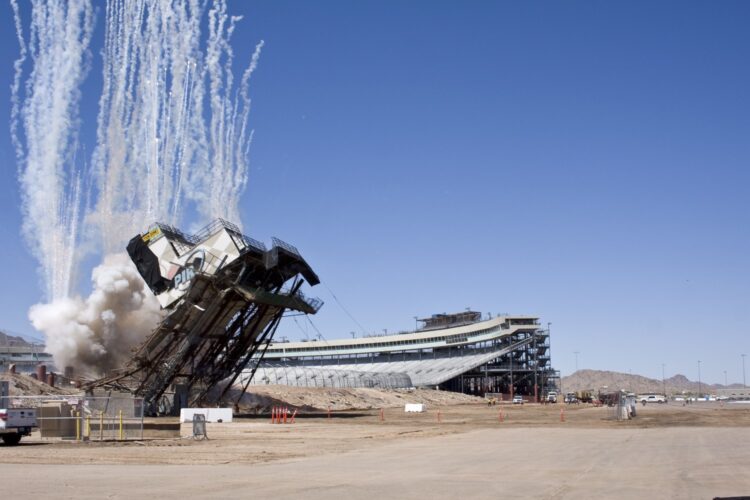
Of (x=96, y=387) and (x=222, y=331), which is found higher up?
(x=222, y=331)

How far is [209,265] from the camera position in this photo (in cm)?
6438

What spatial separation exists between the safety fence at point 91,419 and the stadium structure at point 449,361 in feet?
284

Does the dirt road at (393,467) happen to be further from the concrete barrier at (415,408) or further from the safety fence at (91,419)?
the concrete barrier at (415,408)

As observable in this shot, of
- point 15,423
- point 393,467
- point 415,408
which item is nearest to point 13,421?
point 15,423

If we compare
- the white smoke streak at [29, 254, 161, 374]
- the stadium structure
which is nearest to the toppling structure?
the white smoke streak at [29, 254, 161, 374]

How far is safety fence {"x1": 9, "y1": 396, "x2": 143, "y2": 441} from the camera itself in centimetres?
3681

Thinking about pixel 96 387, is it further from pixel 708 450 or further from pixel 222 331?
pixel 708 450

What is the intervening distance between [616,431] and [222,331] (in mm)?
37283

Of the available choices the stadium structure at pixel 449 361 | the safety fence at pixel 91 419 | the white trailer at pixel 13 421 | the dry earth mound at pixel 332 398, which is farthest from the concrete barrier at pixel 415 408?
the white trailer at pixel 13 421

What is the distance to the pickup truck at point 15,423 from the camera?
33.6 metres

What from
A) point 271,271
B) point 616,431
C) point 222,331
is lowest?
point 616,431

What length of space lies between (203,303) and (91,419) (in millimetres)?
28098

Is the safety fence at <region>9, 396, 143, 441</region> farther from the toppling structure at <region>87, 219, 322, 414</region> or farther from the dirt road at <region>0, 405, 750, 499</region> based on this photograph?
the toppling structure at <region>87, 219, 322, 414</region>

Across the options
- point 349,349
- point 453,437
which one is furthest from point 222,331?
point 349,349
